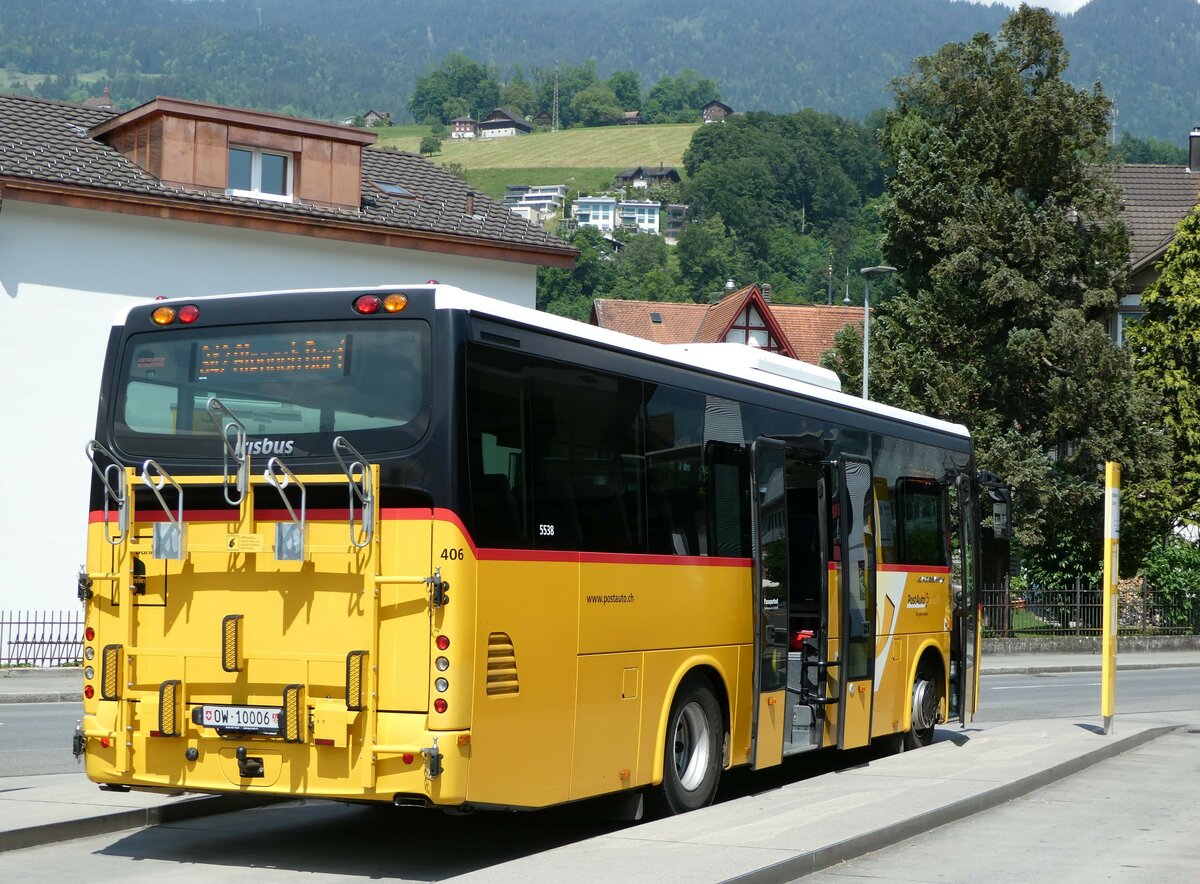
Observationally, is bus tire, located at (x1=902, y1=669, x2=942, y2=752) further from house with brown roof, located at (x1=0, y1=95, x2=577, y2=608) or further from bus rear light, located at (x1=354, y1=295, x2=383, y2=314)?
house with brown roof, located at (x1=0, y1=95, x2=577, y2=608)

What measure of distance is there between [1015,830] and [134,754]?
6.01 m

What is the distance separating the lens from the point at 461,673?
8633mm

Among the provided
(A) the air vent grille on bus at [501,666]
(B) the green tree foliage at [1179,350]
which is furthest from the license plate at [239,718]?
(B) the green tree foliage at [1179,350]

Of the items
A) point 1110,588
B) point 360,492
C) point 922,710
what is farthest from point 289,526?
point 1110,588

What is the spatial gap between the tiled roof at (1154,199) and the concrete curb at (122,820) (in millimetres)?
44663

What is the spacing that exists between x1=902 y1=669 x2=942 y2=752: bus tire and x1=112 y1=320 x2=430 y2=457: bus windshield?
332 inches

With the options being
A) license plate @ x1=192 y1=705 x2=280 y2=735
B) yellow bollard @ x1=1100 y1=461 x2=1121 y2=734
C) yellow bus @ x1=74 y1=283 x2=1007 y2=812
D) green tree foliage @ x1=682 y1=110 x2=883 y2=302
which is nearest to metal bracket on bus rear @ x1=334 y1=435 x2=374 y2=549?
yellow bus @ x1=74 y1=283 x2=1007 y2=812

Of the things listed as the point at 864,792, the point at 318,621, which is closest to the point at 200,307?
the point at 318,621

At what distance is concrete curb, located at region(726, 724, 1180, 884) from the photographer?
8.84 meters

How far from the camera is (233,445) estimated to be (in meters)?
9.33

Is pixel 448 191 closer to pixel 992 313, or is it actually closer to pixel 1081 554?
pixel 992 313

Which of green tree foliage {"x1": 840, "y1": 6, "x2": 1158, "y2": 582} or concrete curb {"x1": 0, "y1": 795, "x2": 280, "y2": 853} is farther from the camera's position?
green tree foliage {"x1": 840, "y1": 6, "x2": 1158, "y2": 582}

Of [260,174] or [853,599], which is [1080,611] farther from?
[853,599]

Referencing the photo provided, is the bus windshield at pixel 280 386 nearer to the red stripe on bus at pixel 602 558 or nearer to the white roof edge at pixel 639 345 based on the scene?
the white roof edge at pixel 639 345
